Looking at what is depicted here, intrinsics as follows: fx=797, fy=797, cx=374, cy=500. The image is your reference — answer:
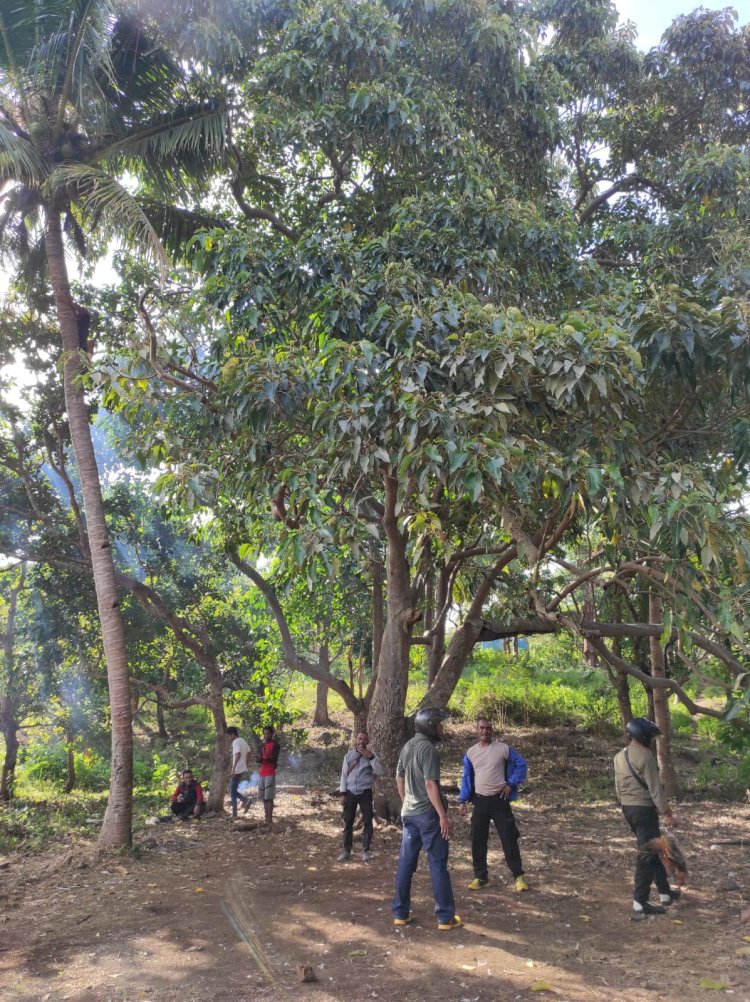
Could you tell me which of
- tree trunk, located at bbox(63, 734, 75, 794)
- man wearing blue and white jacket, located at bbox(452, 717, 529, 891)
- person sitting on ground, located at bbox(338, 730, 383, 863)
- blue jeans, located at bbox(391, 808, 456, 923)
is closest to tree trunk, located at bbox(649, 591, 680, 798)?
person sitting on ground, located at bbox(338, 730, 383, 863)

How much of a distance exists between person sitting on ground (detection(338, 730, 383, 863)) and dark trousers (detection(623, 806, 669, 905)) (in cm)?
296

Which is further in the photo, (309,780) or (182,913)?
(309,780)

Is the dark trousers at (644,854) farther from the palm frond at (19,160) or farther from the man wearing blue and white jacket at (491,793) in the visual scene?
the palm frond at (19,160)

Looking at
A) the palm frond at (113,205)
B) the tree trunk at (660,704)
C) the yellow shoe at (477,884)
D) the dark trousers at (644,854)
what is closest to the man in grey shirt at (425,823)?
the yellow shoe at (477,884)

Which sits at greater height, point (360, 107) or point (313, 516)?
→ point (360, 107)

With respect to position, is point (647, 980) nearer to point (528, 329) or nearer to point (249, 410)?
point (528, 329)

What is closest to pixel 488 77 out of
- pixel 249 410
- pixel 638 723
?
pixel 249 410

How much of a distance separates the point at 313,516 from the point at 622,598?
9760mm

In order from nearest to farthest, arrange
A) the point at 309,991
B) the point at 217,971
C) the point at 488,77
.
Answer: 1. the point at 309,991
2. the point at 217,971
3. the point at 488,77

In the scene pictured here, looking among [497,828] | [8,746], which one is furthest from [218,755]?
[497,828]

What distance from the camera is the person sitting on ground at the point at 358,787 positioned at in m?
8.30

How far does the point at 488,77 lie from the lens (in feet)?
30.9

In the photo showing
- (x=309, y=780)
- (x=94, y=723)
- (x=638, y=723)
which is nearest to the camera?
(x=638, y=723)

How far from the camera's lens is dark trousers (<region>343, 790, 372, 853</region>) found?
8.35m
